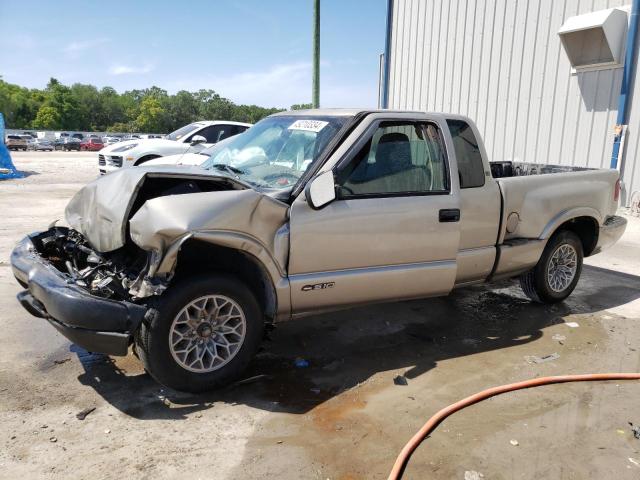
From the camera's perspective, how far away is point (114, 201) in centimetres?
378

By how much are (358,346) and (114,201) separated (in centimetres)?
232

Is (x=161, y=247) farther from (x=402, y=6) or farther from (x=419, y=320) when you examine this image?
(x=402, y=6)

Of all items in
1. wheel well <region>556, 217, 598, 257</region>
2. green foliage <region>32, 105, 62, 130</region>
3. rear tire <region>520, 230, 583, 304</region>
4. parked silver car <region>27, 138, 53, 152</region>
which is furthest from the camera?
green foliage <region>32, 105, 62, 130</region>

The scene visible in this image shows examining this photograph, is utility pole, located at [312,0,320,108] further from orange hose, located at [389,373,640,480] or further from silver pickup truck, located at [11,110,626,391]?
orange hose, located at [389,373,640,480]

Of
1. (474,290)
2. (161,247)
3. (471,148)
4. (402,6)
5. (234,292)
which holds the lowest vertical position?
(474,290)

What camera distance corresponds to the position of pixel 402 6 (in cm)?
1736

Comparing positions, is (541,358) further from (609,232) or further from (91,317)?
(91,317)

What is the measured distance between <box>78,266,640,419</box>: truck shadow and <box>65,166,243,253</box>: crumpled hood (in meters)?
1.02

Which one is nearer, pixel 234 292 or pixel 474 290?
pixel 234 292

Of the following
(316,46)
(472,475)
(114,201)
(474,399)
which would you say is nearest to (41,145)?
(316,46)

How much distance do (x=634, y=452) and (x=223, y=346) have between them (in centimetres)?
262

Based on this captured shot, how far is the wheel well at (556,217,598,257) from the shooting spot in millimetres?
5852

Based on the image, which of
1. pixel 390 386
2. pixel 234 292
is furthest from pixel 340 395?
pixel 234 292

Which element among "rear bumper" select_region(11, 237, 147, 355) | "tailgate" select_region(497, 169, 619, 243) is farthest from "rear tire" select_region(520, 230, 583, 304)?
"rear bumper" select_region(11, 237, 147, 355)
